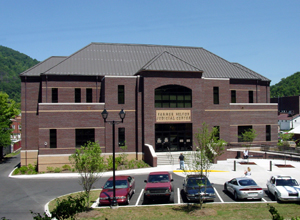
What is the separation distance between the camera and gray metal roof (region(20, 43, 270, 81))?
35.3 m

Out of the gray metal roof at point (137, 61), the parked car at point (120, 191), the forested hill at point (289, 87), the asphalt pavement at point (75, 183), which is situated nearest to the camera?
the parked car at point (120, 191)

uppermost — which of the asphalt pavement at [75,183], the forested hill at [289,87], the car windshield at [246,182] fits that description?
the forested hill at [289,87]

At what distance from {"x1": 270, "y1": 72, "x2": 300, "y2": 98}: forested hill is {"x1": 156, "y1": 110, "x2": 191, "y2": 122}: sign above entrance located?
139 m

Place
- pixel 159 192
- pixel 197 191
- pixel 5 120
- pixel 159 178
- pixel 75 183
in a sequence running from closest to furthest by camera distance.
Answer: pixel 197 191, pixel 159 192, pixel 159 178, pixel 75 183, pixel 5 120

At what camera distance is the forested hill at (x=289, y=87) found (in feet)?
525

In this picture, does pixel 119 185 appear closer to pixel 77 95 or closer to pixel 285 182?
pixel 285 182

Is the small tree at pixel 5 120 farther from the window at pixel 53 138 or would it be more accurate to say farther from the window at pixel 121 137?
the window at pixel 121 137

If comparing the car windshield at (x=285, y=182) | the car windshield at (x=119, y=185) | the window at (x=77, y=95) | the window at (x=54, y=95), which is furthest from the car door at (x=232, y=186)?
the window at (x=54, y=95)

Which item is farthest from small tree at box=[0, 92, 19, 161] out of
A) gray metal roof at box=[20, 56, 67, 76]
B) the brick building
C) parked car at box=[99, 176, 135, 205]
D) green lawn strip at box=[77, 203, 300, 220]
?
green lawn strip at box=[77, 203, 300, 220]

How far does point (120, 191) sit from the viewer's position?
61.0 ft

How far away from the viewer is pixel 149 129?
33.1 metres

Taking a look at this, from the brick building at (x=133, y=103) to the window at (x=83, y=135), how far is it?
0.10 m

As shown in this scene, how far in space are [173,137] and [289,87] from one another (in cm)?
14936

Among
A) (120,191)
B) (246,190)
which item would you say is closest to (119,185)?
(120,191)
